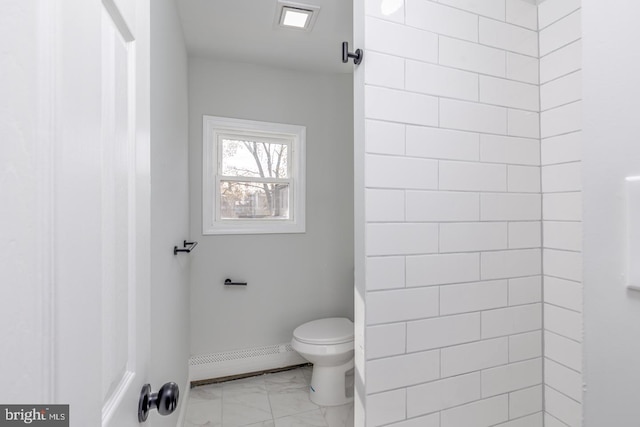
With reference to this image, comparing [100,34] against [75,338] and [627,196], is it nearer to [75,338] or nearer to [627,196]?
[75,338]

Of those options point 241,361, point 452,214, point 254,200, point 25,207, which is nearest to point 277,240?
point 254,200

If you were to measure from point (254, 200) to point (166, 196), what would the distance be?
1.15m

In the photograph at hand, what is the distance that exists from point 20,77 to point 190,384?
7.86 ft

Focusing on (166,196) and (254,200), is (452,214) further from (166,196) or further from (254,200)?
(254,200)

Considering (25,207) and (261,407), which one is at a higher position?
(25,207)

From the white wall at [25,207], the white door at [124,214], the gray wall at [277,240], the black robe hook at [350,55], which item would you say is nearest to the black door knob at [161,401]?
the white door at [124,214]

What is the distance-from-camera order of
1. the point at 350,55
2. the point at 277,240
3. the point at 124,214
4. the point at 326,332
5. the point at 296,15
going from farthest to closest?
1. the point at 277,240
2. the point at 326,332
3. the point at 296,15
4. the point at 350,55
5. the point at 124,214

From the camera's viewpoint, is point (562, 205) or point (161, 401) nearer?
point (161, 401)

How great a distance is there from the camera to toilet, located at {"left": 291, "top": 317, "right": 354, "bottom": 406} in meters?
1.86

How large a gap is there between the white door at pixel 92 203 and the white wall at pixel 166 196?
51 centimetres

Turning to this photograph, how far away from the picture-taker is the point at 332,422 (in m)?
1.77

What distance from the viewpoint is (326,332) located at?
199 cm

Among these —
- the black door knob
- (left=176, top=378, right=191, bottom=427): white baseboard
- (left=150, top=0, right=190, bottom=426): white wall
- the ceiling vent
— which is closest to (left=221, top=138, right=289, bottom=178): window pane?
(left=150, top=0, right=190, bottom=426): white wall

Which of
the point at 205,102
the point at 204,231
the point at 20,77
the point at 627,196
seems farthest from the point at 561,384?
the point at 205,102
